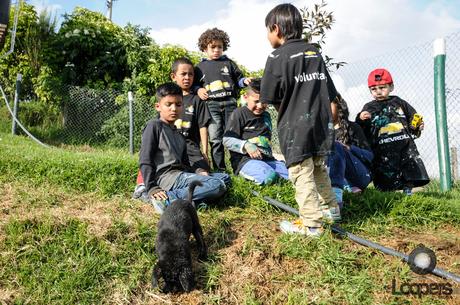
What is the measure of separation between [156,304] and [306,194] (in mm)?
1371

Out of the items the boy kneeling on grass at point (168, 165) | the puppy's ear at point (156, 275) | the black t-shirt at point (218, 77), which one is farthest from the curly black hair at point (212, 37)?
the puppy's ear at point (156, 275)

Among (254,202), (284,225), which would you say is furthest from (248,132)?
(284,225)

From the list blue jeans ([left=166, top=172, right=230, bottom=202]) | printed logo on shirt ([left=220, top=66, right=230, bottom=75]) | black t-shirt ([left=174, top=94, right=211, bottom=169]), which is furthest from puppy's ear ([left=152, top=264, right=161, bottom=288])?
printed logo on shirt ([left=220, top=66, right=230, bottom=75])

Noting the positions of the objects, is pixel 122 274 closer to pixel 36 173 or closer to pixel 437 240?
pixel 36 173

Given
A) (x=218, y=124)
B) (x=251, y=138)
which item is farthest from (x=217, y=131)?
(x=251, y=138)

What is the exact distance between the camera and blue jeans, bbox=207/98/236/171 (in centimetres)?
539


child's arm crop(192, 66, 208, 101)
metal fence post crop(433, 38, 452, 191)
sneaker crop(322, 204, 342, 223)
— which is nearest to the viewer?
sneaker crop(322, 204, 342, 223)

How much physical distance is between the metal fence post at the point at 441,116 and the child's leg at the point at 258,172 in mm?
2565

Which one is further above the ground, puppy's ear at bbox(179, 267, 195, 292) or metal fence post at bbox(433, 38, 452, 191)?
metal fence post at bbox(433, 38, 452, 191)

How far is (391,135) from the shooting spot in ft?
16.5

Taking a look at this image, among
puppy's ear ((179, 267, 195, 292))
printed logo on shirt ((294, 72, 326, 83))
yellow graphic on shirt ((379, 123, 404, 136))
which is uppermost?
printed logo on shirt ((294, 72, 326, 83))

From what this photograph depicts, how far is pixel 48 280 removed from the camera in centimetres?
290

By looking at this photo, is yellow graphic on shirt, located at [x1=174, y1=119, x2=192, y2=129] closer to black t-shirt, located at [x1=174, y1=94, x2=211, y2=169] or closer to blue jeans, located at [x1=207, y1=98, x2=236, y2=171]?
black t-shirt, located at [x1=174, y1=94, x2=211, y2=169]

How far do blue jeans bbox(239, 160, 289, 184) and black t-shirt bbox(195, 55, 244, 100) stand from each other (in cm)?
122
